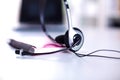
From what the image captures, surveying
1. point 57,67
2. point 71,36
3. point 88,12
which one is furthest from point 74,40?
point 88,12

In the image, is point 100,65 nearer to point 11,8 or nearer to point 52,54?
point 52,54

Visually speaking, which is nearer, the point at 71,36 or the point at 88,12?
the point at 71,36

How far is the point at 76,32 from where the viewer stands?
0.66 meters

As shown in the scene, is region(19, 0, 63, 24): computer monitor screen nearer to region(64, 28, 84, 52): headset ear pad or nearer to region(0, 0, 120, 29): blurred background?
region(0, 0, 120, 29): blurred background

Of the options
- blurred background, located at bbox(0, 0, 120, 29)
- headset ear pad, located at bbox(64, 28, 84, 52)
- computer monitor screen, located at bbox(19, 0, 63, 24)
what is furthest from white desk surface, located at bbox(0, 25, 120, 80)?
blurred background, located at bbox(0, 0, 120, 29)

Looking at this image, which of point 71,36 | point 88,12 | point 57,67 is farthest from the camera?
point 88,12

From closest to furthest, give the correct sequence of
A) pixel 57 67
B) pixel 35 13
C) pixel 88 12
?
pixel 57 67
pixel 35 13
pixel 88 12

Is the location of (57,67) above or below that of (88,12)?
below

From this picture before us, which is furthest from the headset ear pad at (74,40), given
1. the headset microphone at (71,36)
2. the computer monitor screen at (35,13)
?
the computer monitor screen at (35,13)

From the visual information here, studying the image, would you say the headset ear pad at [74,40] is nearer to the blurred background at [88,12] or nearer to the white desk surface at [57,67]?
the white desk surface at [57,67]

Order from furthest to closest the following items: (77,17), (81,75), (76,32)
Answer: (77,17), (76,32), (81,75)

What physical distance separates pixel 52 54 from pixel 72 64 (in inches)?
4.6

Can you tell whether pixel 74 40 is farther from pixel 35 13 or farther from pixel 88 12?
pixel 88 12

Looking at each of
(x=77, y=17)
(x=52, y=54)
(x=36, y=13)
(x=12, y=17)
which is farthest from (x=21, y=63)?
(x=77, y=17)
